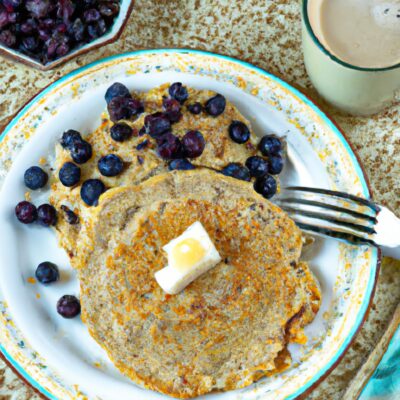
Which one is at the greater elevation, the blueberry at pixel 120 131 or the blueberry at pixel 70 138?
the blueberry at pixel 120 131

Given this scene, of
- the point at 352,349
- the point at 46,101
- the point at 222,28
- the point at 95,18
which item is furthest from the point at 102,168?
the point at 352,349

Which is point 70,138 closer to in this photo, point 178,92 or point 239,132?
point 178,92

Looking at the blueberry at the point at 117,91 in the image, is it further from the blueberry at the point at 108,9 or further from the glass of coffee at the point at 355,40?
the glass of coffee at the point at 355,40

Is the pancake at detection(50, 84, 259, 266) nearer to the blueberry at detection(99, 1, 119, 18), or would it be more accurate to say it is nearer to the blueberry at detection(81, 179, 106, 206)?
the blueberry at detection(81, 179, 106, 206)

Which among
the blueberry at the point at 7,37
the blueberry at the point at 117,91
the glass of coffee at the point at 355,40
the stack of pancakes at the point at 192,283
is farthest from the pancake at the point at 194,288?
the blueberry at the point at 7,37

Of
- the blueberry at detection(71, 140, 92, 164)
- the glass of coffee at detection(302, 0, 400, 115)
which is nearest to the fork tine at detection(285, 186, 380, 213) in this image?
the glass of coffee at detection(302, 0, 400, 115)

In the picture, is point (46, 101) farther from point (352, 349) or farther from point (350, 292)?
point (352, 349)
